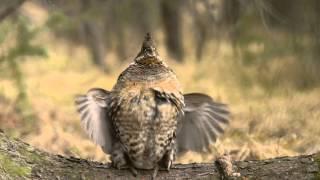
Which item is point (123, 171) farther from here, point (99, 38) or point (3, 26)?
point (99, 38)

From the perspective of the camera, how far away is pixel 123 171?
13.1 feet

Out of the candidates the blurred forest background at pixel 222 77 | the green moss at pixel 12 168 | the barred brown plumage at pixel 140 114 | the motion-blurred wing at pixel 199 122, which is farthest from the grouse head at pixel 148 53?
the blurred forest background at pixel 222 77

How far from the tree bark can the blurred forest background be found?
7.15ft

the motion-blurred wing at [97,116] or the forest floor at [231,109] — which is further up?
the forest floor at [231,109]

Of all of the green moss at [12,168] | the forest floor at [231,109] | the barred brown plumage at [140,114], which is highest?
the forest floor at [231,109]

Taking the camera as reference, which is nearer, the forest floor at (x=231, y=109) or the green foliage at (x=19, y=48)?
the forest floor at (x=231, y=109)

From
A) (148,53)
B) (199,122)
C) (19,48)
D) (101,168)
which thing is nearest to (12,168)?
(101,168)

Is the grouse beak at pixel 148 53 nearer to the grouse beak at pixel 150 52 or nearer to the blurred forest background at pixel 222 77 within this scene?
the grouse beak at pixel 150 52

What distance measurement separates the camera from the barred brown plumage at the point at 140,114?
3.98 metres

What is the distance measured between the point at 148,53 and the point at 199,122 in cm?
72

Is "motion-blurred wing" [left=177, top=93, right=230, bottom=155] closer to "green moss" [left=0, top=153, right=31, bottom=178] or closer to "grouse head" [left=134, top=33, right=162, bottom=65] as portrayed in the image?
"grouse head" [left=134, top=33, right=162, bottom=65]

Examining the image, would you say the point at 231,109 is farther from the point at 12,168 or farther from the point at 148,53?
the point at 12,168

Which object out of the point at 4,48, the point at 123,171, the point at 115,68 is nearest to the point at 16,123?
the point at 4,48

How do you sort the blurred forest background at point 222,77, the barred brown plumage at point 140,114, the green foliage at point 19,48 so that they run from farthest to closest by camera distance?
the green foliage at point 19,48 → the blurred forest background at point 222,77 → the barred brown plumage at point 140,114
